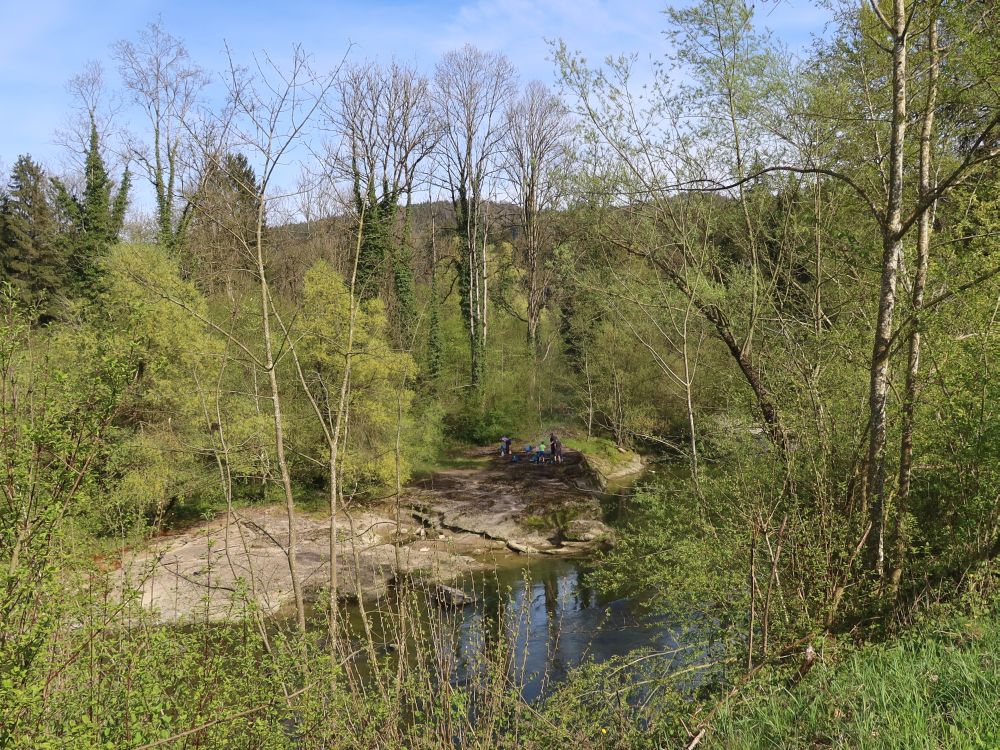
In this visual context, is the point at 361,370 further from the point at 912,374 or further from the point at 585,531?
the point at 912,374

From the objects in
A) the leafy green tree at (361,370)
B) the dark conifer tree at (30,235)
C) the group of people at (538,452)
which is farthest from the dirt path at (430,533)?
the dark conifer tree at (30,235)

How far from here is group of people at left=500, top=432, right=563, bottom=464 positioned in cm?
2650

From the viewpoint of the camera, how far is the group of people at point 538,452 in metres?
26.5

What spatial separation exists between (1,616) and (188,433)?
1602cm

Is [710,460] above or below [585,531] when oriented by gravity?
above

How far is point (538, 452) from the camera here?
26.6 metres

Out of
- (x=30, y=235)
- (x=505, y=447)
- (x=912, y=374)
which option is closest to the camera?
(x=912, y=374)

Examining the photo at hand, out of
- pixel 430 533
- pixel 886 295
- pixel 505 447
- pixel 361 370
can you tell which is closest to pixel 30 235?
pixel 361 370

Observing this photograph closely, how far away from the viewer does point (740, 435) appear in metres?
8.42

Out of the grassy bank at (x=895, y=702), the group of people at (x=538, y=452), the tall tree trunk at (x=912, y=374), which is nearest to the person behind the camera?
the grassy bank at (x=895, y=702)

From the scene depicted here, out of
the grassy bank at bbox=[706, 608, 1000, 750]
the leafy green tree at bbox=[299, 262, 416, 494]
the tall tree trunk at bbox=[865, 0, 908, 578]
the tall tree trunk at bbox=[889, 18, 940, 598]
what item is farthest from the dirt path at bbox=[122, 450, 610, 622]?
the grassy bank at bbox=[706, 608, 1000, 750]

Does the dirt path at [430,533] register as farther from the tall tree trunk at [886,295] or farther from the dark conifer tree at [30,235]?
the dark conifer tree at [30,235]

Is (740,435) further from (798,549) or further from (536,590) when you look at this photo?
(536,590)

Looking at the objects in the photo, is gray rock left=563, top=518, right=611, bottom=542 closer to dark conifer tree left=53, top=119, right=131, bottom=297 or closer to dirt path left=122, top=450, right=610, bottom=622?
dirt path left=122, top=450, right=610, bottom=622
